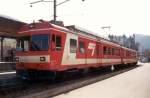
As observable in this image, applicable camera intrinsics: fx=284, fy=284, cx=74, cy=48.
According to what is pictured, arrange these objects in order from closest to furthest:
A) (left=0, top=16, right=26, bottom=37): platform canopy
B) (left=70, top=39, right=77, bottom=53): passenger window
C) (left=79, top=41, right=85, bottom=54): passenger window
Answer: (left=70, top=39, right=77, bottom=53): passenger window < (left=79, top=41, right=85, bottom=54): passenger window < (left=0, top=16, right=26, bottom=37): platform canopy

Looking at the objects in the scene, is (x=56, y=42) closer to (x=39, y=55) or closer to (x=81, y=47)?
(x=39, y=55)

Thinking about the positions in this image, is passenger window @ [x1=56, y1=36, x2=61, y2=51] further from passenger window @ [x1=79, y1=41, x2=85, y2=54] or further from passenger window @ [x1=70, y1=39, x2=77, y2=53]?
passenger window @ [x1=79, y1=41, x2=85, y2=54]

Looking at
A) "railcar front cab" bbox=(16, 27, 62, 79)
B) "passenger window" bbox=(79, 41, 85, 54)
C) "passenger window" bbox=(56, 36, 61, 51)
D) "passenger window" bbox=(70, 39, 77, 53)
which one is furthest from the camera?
"passenger window" bbox=(79, 41, 85, 54)

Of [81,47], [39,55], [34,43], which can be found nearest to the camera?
[39,55]

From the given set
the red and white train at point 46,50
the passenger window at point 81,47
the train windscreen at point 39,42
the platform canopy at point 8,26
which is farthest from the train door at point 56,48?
the platform canopy at point 8,26

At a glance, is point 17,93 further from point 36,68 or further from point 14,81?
point 14,81

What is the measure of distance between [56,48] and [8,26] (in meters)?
12.8

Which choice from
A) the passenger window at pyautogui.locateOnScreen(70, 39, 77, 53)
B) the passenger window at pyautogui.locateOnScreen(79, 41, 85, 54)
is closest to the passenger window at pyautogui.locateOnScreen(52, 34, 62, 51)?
the passenger window at pyautogui.locateOnScreen(70, 39, 77, 53)

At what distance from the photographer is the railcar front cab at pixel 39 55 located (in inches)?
555

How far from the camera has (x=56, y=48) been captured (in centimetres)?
1450

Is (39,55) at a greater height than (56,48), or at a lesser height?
lesser

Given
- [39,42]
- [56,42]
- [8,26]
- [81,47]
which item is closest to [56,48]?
[56,42]

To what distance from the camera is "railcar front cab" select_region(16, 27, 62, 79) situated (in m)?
14.1

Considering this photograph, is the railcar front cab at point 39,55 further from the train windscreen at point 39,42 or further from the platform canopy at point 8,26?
the platform canopy at point 8,26
